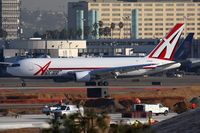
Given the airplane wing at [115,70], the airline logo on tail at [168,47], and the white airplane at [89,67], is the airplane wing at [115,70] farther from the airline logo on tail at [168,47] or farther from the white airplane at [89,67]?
the airline logo on tail at [168,47]

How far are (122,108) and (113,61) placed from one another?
128ft

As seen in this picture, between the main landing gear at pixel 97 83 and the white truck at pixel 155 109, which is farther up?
the white truck at pixel 155 109

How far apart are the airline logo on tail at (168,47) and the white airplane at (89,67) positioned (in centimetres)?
12

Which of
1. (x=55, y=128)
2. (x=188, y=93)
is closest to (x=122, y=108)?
(x=188, y=93)

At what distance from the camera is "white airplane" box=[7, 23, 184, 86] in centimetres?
10969

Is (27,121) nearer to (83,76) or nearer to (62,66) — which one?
Result: (62,66)

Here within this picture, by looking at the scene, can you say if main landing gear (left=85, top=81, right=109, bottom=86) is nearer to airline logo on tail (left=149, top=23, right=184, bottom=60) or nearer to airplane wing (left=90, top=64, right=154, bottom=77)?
airplane wing (left=90, top=64, right=154, bottom=77)

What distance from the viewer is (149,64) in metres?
113

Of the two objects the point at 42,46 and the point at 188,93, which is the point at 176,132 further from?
the point at 42,46

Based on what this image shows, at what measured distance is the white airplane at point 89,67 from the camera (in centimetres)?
10969

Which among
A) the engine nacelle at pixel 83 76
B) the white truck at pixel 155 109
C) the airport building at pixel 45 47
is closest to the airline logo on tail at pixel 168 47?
the engine nacelle at pixel 83 76

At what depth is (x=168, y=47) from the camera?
119m

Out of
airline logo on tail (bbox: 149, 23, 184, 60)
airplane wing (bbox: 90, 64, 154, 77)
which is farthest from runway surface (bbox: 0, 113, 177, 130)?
airline logo on tail (bbox: 149, 23, 184, 60)

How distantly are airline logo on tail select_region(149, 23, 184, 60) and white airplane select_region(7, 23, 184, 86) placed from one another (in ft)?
0.41
